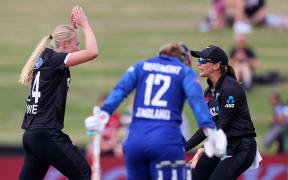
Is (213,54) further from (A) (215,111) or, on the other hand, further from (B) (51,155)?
(B) (51,155)

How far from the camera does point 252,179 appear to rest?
12781 mm

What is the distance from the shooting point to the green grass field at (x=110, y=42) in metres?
16.5

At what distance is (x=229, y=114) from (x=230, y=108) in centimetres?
6

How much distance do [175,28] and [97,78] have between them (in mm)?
2742

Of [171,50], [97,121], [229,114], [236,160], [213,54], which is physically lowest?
[236,160]

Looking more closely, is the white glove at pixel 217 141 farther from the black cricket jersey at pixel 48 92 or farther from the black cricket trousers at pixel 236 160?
the black cricket jersey at pixel 48 92

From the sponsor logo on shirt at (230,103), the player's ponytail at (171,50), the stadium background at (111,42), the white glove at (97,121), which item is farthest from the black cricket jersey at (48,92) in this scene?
the stadium background at (111,42)

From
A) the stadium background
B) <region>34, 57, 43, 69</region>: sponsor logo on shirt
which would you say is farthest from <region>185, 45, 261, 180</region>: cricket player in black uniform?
the stadium background

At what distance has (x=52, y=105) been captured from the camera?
614 centimetres

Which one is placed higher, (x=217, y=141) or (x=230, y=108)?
(x=230, y=108)

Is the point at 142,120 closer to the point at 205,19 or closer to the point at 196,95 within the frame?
the point at 196,95

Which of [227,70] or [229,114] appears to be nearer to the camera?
[229,114]

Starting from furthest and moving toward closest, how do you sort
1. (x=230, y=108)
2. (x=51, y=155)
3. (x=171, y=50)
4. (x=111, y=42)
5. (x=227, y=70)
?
(x=111, y=42) → (x=227, y=70) → (x=230, y=108) → (x=51, y=155) → (x=171, y=50)

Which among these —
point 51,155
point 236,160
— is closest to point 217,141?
point 236,160
